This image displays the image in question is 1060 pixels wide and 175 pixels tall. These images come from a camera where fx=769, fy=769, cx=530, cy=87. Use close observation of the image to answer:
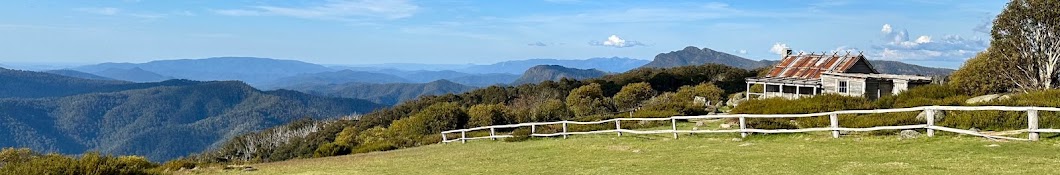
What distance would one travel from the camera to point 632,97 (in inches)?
2692

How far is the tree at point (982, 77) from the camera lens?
28.8m

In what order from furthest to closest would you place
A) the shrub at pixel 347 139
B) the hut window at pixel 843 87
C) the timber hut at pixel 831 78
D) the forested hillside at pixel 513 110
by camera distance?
the shrub at pixel 347 139, the forested hillside at pixel 513 110, the hut window at pixel 843 87, the timber hut at pixel 831 78

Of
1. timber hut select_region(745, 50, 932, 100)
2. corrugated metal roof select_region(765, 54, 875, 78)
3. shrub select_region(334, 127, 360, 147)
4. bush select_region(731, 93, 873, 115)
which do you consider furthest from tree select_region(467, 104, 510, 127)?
bush select_region(731, 93, 873, 115)

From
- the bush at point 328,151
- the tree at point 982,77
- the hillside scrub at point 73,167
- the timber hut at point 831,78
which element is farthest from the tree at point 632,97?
the hillside scrub at point 73,167

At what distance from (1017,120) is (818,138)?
15.7 feet

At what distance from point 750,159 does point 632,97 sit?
55.2 m

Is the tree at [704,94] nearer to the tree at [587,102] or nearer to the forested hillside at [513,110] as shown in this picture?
the forested hillside at [513,110]

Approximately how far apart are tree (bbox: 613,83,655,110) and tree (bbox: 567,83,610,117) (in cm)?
138

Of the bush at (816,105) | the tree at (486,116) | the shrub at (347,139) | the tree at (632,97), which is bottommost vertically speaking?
the shrub at (347,139)

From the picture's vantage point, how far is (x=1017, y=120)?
17797 millimetres

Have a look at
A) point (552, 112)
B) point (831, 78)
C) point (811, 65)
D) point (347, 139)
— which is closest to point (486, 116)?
point (552, 112)

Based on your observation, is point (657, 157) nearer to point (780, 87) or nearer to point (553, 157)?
point (553, 157)

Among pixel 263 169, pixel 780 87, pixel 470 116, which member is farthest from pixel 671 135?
pixel 470 116

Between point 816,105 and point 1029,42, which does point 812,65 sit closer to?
point 1029,42
